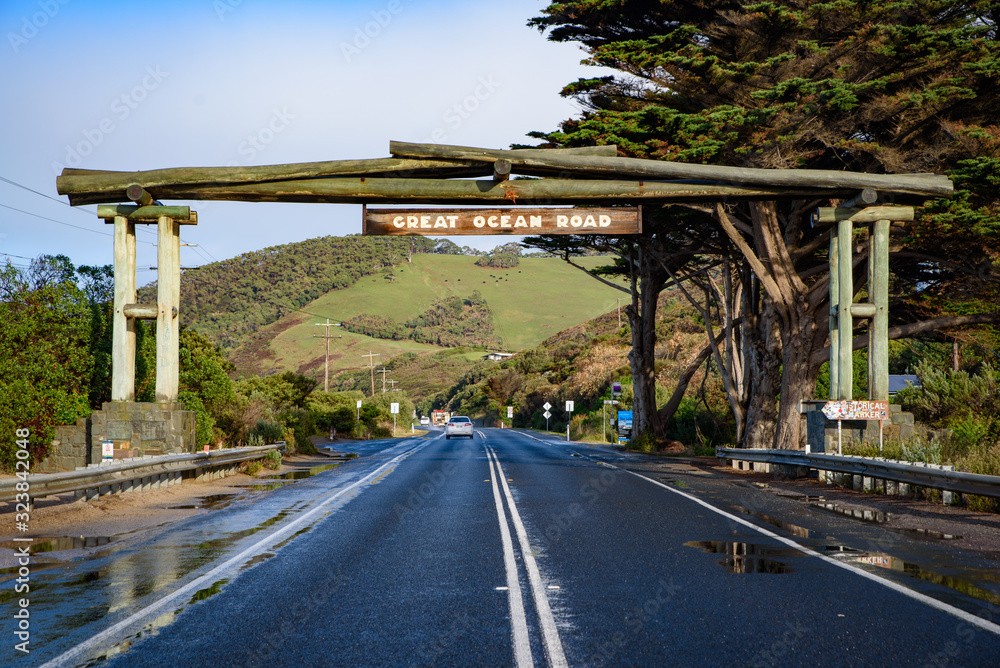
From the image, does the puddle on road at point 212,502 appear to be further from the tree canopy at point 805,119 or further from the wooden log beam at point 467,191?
the tree canopy at point 805,119

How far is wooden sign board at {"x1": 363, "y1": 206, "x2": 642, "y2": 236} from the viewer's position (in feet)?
55.4

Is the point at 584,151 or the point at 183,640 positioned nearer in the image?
the point at 183,640

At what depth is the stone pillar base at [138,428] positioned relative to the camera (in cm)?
1783

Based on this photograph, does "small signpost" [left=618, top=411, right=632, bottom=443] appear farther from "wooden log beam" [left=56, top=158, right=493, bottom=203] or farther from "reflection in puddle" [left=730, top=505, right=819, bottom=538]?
"reflection in puddle" [left=730, top=505, right=819, bottom=538]

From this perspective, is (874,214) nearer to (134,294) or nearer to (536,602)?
(536,602)

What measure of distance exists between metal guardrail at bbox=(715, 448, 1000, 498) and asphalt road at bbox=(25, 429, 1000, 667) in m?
3.21

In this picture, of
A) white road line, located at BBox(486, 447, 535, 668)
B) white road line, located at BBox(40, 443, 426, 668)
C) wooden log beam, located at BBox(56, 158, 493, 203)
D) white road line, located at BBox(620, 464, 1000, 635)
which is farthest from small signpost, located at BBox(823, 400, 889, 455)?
white road line, located at BBox(40, 443, 426, 668)

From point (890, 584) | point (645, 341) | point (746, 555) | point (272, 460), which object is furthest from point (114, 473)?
point (645, 341)

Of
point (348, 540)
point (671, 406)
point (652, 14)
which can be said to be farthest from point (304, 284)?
point (348, 540)

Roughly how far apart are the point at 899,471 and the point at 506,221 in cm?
833

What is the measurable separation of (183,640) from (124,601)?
156 centimetres

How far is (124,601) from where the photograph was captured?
24.9 feet

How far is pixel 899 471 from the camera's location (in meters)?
14.9

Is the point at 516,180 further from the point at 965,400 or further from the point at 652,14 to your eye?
the point at 965,400
